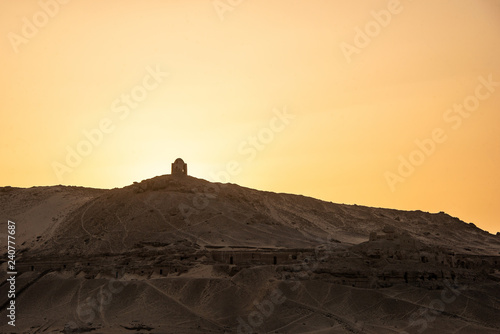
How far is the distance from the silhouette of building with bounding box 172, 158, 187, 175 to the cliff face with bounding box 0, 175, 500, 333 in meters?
1.10

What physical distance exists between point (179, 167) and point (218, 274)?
19455 mm

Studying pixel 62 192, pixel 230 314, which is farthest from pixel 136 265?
pixel 62 192

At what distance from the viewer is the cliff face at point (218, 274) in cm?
4441

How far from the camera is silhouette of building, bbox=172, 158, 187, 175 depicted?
6675cm

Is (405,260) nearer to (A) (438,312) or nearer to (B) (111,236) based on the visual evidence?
(A) (438,312)

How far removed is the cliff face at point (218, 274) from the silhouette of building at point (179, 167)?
110 cm

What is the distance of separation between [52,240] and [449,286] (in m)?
31.7

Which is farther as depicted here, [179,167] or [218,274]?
[179,167]

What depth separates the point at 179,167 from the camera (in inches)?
2630

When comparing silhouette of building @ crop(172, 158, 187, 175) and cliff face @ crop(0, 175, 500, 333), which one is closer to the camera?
cliff face @ crop(0, 175, 500, 333)

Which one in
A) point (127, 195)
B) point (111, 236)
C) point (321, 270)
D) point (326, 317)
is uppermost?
point (127, 195)

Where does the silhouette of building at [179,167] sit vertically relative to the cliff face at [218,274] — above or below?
above

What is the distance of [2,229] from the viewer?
69.1 m

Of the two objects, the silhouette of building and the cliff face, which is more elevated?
the silhouette of building
